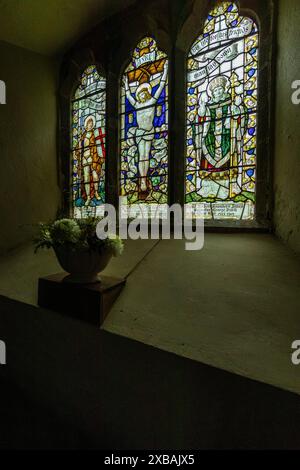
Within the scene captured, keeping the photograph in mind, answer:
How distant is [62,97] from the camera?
4.40 metres

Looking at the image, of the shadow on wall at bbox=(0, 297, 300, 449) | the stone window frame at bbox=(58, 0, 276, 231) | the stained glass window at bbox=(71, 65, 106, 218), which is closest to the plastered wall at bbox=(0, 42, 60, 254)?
the stone window frame at bbox=(58, 0, 276, 231)

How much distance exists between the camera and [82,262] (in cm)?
190

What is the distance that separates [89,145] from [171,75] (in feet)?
4.92

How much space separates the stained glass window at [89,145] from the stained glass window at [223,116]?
4.35 feet

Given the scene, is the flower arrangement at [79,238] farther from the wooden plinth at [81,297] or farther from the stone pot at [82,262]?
the wooden plinth at [81,297]

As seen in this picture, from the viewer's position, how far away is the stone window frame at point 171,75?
2.72 meters

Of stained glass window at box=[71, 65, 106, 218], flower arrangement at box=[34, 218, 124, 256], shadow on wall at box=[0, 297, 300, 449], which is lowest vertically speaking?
shadow on wall at box=[0, 297, 300, 449]

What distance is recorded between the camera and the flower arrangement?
189cm

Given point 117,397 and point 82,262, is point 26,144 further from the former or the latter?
point 117,397

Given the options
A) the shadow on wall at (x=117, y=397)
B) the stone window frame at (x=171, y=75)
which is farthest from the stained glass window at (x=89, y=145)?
the shadow on wall at (x=117, y=397)

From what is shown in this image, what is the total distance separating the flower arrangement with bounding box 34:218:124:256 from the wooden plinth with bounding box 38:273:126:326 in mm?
234

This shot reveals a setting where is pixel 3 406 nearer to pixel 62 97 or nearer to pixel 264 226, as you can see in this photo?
pixel 264 226

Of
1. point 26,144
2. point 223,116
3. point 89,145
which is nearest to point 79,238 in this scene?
point 223,116

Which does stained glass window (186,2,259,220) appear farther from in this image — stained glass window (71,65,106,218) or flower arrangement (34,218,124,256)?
flower arrangement (34,218,124,256)
